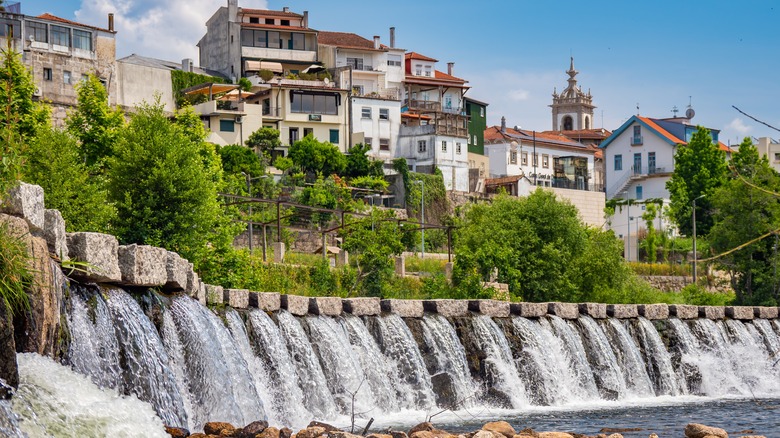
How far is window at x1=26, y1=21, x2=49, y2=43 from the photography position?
6919 centimetres

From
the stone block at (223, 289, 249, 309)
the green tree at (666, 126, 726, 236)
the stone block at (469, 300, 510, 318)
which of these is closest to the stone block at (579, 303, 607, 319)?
the stone block at (469, 300, 510, 318)

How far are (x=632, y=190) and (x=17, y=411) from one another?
282ft

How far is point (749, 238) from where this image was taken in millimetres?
53469

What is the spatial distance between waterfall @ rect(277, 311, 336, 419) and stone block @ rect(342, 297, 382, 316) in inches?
101

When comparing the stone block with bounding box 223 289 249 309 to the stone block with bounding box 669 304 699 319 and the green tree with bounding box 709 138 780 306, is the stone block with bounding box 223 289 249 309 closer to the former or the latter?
the stone block with bounding box 669 304 699 319

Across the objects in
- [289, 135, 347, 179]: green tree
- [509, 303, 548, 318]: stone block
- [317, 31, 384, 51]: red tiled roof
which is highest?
[317, 31, 384, 51]: red tiled roof

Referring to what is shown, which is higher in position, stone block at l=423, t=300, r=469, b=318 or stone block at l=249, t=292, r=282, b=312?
stone block at l=249, t=292, r=282, b=312

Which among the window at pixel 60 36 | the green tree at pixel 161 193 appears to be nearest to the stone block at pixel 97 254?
the green tree at pixel 161 193

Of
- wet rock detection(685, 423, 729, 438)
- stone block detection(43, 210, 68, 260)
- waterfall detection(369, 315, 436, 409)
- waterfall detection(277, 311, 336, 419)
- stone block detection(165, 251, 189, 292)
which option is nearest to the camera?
stone block detection(43, 210, 68, 260)

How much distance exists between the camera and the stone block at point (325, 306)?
2462cm

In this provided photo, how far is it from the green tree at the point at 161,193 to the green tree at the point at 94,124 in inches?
420

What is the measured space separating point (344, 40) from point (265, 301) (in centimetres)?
7339

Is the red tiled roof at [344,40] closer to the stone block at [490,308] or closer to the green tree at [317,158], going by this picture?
the green tree at [317,158]

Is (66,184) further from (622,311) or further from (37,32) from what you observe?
(37,32)
